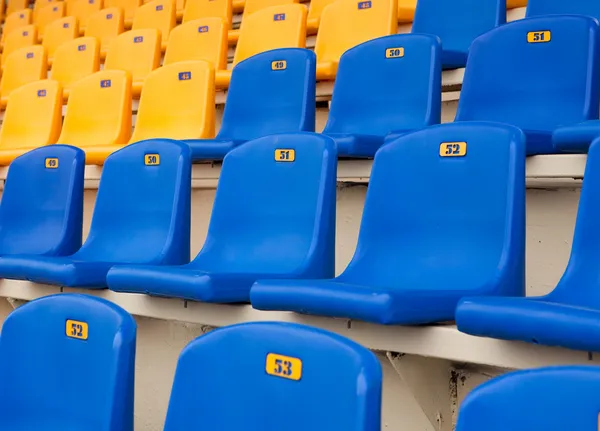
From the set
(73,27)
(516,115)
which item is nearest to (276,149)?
(516,115)

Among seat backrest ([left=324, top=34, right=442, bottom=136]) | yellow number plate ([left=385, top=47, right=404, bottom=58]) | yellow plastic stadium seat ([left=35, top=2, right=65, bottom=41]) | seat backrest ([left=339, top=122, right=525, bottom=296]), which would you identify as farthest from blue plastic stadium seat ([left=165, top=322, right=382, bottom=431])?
yellow plastic stadium seat ([left=35, top=2, right=65, bottom=41])

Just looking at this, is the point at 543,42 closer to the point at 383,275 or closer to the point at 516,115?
the point at 516,115

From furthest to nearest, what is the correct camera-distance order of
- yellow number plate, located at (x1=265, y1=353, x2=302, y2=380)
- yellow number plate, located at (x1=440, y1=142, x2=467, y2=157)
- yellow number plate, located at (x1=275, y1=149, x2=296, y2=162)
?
yellow number plate, located at (x1=275, y1=149, x2=296, y2=162), yellow number plate, located at (x1=440, y1=142, x2=467, y2=157), yellow number plate, located at (x1=265, y1=353, x2=302, y2=380)

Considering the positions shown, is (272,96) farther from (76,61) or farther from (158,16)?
(158,16)

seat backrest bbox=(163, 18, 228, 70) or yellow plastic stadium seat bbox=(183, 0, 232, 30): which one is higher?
yellow plastic stadium seat bbox=(183, 0, 232, 30)

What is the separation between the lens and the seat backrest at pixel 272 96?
4.73ft

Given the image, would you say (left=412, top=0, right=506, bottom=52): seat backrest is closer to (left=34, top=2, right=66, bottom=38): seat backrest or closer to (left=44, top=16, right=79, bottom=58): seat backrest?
(left=44, top=16, right=79, bottom=58): seat backrest

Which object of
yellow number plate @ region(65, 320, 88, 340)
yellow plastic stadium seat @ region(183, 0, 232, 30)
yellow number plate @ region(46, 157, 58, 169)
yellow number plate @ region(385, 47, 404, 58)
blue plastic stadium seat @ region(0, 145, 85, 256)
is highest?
yellow plastic stadium seat @ region(183, 0, 232, 30)

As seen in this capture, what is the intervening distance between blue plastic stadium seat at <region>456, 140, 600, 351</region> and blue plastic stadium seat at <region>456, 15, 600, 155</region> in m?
0.33

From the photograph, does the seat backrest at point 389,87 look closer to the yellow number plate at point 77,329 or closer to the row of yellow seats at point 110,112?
the row of yellow seats at point 110,112

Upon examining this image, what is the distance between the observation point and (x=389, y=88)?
1.39 meters

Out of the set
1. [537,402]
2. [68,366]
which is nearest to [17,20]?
[68,366]

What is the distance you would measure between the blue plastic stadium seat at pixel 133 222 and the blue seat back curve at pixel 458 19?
2.22 feet

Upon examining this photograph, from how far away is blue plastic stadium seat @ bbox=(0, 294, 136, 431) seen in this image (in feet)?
2.09
